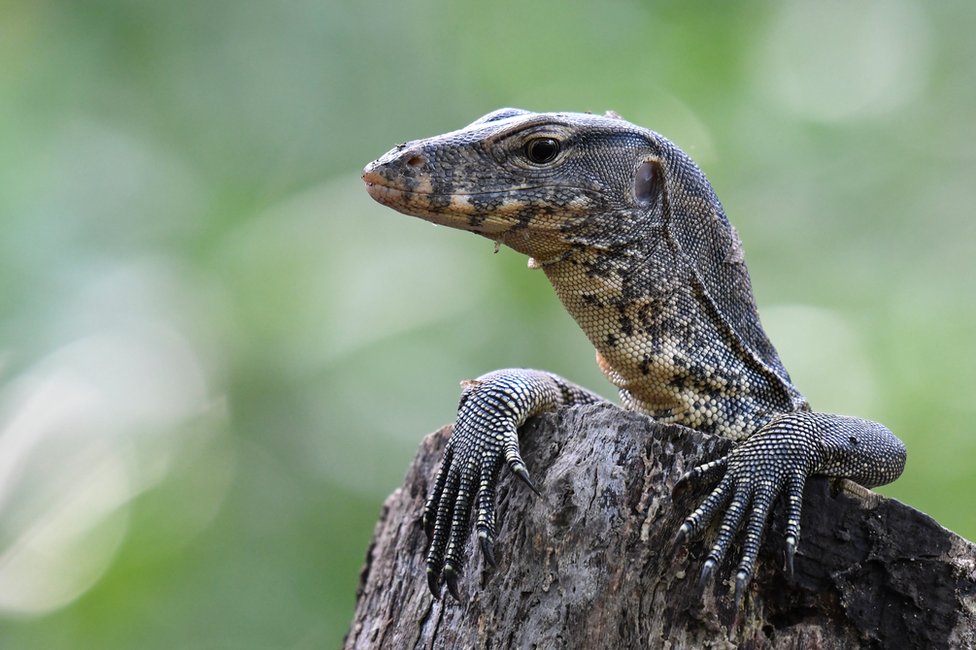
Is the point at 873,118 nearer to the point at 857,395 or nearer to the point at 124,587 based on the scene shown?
the point at 857,395

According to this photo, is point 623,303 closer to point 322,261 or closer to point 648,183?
point 648,183

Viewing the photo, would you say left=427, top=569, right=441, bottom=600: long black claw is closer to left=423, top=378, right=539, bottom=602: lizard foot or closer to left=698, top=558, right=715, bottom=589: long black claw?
left=423, top=378, right=539, bottom=602: lizard foot

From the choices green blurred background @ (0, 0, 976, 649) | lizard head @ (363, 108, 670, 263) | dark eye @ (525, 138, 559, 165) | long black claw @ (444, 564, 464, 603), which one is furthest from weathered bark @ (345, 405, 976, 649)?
green blurred background @ (0, 0, 976, 649)

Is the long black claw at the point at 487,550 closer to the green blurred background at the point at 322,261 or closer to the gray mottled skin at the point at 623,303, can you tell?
the gray mottled skin at the point at 623,303

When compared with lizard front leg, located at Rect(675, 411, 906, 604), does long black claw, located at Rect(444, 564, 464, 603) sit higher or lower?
lower

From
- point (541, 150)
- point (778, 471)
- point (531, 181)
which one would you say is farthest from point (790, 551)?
point (541, 150)

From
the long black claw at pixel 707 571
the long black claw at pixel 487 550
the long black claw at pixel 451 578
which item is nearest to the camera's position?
the long black claw at pixel 707 571

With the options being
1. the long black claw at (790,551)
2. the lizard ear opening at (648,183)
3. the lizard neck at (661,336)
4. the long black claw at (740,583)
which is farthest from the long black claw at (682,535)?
the lizard ear opening at (648,183)
